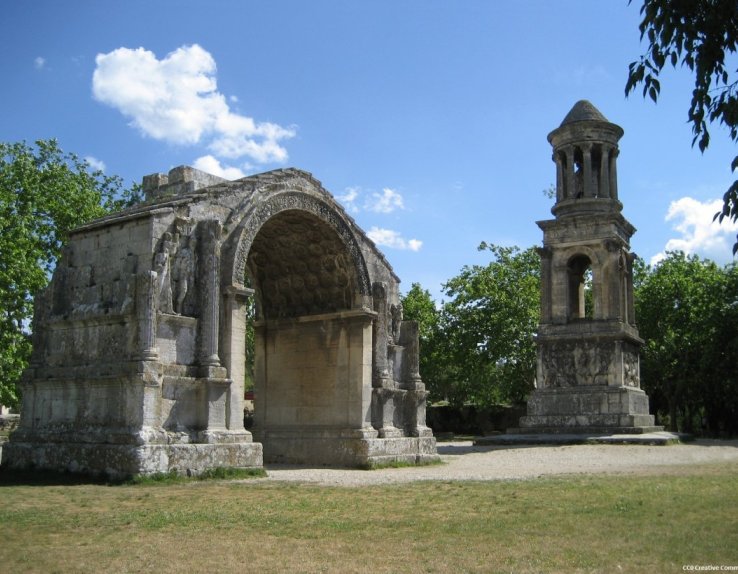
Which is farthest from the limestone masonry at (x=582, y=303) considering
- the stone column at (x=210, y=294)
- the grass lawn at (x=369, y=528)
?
the stone column at (x=210, y=294)

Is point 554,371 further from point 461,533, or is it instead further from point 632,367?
point 461,533

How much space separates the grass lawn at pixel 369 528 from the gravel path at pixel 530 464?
2.14 m

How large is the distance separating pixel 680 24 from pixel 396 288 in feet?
46.7

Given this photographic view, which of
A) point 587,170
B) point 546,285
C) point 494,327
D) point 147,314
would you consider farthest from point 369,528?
point 494,327

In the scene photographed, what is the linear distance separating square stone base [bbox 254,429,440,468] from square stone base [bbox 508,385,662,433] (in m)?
8.47

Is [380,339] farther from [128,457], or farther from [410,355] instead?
[128,457]

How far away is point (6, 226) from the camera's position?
26.0 m

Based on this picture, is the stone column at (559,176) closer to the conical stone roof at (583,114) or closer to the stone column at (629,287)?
the conical stone roof at (583,114)

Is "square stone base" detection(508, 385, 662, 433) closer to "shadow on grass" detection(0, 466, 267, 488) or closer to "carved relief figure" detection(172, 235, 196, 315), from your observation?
"shadow on grass" detection(0, 466, 267, 488)

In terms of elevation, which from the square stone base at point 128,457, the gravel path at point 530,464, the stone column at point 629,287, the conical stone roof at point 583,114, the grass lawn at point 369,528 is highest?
the conical stone roof at point 583,114

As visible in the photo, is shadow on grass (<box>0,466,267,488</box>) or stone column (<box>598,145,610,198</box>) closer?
shadow on grass (<box>0,466,267,488</box>)

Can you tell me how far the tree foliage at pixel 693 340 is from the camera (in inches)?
1325

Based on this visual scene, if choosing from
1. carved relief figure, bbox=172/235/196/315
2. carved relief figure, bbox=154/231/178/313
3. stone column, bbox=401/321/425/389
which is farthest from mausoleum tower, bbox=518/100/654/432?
carved relief figure, bbox=154/231/178/313

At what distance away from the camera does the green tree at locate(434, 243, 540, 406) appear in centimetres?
3725
